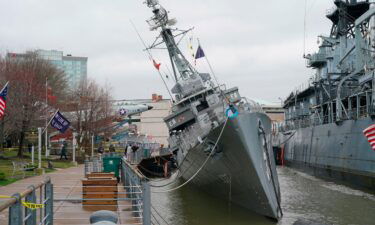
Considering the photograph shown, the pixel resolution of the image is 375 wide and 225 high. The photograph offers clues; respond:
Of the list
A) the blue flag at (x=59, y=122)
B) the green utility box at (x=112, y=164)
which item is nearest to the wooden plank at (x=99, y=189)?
the green utility box at (x=112, y=164)

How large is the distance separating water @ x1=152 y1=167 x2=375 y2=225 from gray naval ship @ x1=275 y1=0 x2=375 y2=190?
3.07 m

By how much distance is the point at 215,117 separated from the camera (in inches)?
741

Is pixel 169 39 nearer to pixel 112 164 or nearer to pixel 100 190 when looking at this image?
pixel 112 164

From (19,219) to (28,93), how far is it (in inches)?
1010

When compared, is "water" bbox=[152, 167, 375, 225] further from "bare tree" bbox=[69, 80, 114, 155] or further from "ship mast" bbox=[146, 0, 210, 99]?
"bare tree" bbox=[69, 80, 114, 155]

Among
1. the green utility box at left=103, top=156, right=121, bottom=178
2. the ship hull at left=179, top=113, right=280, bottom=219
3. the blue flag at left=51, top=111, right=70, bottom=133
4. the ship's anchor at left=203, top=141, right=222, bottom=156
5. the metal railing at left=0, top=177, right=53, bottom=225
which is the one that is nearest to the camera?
the metal railing at left=0, top=177, right=53, bottom=225

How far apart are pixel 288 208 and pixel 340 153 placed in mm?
12347

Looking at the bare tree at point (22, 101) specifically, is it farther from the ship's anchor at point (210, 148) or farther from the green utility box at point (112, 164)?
the ship's anchor at point (210, 148)

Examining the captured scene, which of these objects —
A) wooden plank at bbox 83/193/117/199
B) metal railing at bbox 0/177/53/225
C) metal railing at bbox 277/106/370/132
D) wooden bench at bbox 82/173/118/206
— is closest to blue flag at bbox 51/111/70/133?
wooden bench at bbox 82/173/118/206

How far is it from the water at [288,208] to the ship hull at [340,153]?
1750 millimetres

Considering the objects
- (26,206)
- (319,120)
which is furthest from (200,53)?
(319,120)

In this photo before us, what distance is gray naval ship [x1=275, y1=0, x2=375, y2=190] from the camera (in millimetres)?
24453

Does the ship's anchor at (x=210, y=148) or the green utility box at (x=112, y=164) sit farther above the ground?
the ship's anchor at (x=210, y=148)

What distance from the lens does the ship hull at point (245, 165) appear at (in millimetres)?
13883
